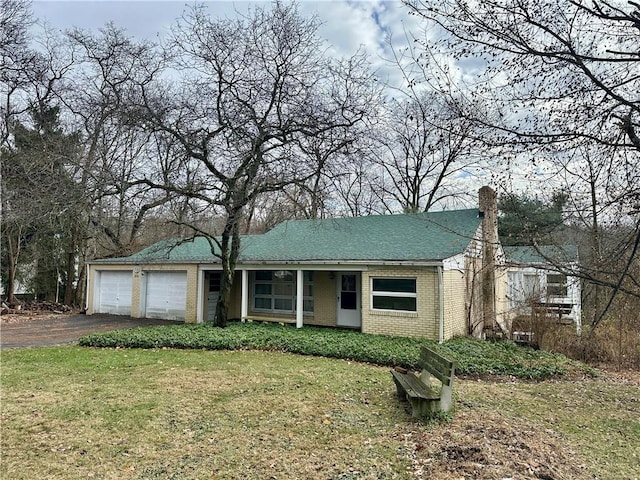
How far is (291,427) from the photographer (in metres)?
5.55

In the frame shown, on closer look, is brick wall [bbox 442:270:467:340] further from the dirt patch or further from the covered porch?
the dirt patch

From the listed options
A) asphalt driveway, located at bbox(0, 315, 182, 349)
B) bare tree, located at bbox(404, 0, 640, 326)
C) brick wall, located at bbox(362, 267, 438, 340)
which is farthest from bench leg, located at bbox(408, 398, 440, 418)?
asphalt driveway, located at bbox(0, 315, 182, 349)

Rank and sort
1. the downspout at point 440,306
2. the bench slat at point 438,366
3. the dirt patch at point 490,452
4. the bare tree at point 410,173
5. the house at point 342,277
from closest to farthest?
the dirt patch at point 490,452 < the bench slat at point 438,366 < the downspout at point 440,306 < the house at point 342,277 < the bare tree at point 410,173

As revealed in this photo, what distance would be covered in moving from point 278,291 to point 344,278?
3.20 m

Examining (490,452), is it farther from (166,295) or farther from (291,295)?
(166,295)

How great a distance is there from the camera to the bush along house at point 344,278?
12.6 meters

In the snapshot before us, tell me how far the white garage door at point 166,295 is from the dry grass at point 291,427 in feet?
29.2

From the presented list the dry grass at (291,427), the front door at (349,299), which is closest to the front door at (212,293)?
the front door at (349,299)

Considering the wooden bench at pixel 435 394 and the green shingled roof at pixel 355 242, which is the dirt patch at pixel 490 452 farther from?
the green shingled roof at pixel 355 242

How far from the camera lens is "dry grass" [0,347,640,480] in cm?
432

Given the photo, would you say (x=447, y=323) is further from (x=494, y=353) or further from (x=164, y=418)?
(x=164, y=418)

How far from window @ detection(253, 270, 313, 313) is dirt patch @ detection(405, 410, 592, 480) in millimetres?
11040

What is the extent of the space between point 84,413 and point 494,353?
29.3 ft

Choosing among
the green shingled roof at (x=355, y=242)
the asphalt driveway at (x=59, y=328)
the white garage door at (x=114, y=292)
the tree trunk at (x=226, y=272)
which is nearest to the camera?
the asphalt driveway at (x=59, y=328)
